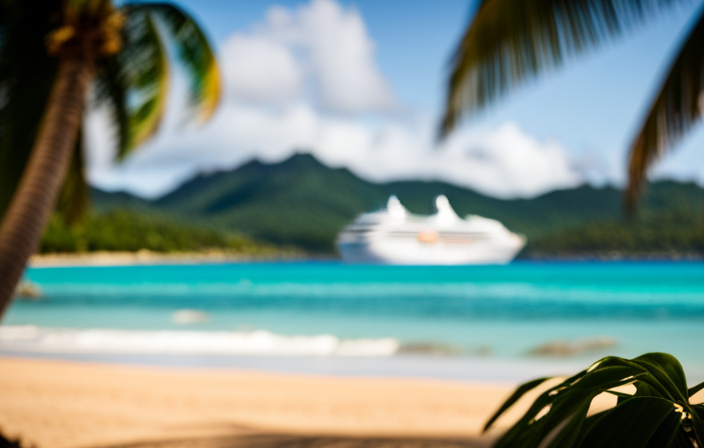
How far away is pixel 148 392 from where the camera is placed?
5.47m

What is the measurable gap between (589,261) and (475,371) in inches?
2304

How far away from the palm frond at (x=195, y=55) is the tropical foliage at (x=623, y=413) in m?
4.40

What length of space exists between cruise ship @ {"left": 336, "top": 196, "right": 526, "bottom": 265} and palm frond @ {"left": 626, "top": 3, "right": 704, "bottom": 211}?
47.1m

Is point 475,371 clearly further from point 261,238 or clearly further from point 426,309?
point 261,238

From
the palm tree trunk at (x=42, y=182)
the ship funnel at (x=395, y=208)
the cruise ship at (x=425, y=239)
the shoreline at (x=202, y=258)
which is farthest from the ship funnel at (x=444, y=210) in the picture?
the palm tree trunk at (x=42, y=182)

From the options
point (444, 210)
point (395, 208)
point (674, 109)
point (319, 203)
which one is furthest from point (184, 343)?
point (319, 203)

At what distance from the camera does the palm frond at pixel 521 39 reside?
213 cm

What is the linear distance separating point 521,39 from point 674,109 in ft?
2.03

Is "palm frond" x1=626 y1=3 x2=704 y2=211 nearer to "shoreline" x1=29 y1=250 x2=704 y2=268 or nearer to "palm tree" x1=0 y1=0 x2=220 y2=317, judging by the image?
"palm tree" x1=0 y1=0 x2=220 y2=317

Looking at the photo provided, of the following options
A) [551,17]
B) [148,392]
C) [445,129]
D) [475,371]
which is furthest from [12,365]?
[551,17]

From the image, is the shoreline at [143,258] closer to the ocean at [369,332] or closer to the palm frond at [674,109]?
the ocean at [369,332]

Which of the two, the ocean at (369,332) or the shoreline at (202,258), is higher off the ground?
the shoreline at (202,258)

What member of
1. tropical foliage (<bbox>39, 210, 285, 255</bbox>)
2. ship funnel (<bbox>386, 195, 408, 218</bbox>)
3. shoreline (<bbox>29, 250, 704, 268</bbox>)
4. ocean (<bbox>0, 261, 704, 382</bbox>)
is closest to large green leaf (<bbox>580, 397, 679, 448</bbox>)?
ocean (<bbox>0, 261, 704, 382</bbox>)

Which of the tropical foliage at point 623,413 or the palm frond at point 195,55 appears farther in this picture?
the palm frond at point 195,55
